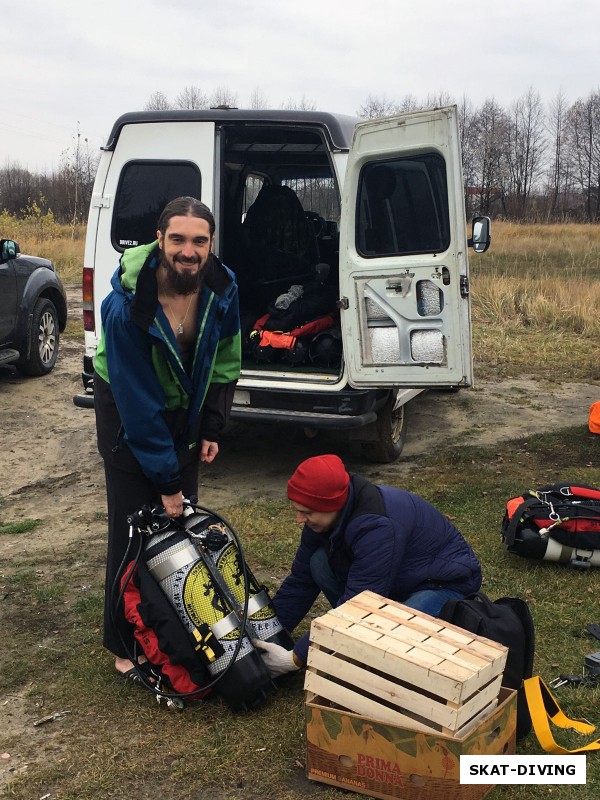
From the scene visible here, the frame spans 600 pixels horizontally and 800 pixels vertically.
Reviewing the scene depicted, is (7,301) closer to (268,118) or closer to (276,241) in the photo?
(276,241)

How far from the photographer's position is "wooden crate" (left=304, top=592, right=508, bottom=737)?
275 centimetres

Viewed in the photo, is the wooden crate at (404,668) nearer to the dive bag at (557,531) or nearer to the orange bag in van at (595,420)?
the dive bag at (557,531)

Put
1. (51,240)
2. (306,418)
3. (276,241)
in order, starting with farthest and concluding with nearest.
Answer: (51,240)
(276,241)
(306,418)

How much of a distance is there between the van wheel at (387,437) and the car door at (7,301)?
4.03 m

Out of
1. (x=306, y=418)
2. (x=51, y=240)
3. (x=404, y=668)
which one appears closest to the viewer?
(x=404, y=668)

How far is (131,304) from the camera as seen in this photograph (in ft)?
10.9

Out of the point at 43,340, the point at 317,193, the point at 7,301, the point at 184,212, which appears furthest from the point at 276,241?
the point at 184,212

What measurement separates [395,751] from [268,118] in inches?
167

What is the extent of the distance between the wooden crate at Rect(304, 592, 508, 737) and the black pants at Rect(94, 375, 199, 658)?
3.01ft

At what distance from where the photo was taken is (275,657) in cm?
353

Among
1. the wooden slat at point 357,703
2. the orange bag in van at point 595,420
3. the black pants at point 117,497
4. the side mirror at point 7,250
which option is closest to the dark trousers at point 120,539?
the black pants at point 117,497

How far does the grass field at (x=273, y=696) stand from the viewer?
302 centimetres

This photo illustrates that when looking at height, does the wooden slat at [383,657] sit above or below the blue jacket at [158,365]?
below

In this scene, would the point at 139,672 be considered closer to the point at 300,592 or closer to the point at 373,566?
the point at 300,592
